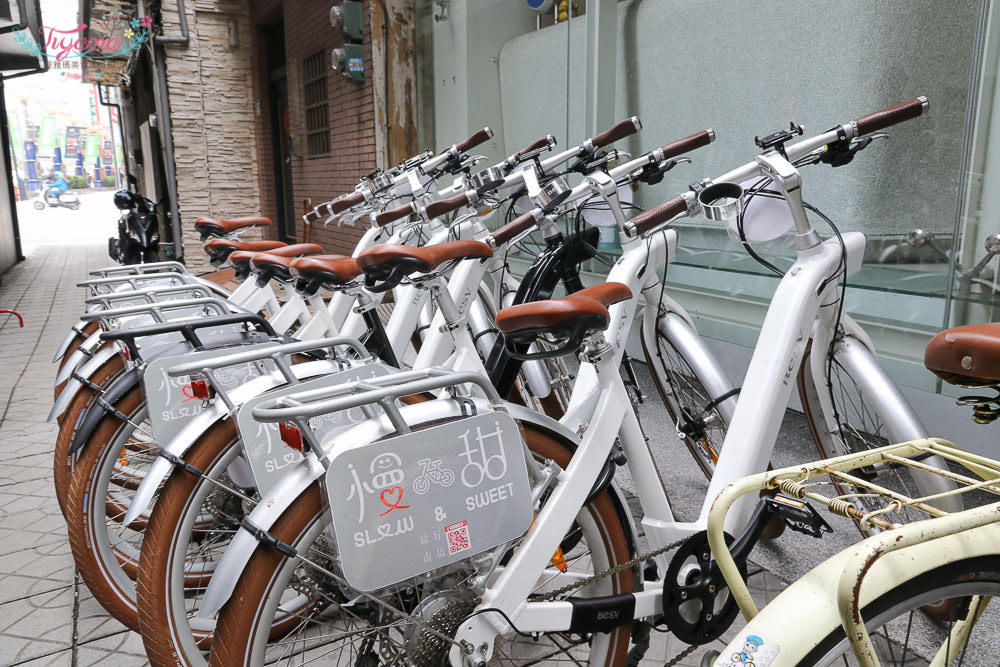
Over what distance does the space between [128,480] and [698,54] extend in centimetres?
416

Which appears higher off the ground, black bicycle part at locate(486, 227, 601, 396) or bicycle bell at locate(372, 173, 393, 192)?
bicycle bell at locate(372, 173, 393, 192)

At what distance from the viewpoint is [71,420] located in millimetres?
2516

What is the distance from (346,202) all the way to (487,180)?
1466 millimetres

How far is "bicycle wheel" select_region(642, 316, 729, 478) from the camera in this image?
2.42 m

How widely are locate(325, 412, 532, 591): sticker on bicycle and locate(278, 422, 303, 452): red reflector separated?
11 cm

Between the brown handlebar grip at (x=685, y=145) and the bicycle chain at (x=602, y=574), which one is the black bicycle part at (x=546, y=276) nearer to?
the brown handlebar grip at (x=685, y=145)

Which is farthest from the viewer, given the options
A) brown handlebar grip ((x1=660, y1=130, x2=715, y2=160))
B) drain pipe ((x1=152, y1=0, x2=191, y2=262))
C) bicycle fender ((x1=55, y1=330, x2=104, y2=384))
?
drain pipe ((x1=152, y1=0, x2=191, y2=262))

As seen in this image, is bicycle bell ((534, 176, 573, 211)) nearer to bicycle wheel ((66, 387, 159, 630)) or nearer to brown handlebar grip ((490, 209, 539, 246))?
brown handlebar grip ((490, 209, 539, 246))

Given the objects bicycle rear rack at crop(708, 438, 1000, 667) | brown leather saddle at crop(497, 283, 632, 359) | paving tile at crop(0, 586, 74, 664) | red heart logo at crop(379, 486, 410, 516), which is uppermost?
brown leather saddle at crop(497, 283, 632, 359)

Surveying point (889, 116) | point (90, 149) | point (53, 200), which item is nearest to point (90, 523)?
point (889, 116)

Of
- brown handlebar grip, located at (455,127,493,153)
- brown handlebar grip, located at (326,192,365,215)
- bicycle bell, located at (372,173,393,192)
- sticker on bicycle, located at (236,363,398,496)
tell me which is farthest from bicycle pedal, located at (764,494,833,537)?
brown handlebar grip, located at (326,192,365,215)

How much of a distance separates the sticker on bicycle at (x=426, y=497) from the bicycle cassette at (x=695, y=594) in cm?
44

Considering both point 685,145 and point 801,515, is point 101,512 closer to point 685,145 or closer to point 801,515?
point 801,515

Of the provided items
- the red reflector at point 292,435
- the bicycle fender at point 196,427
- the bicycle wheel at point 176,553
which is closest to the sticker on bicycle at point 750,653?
the red reflector at point 292,435
